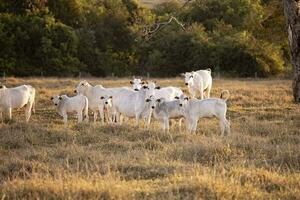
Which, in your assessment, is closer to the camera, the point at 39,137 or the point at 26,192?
the point at 26,192

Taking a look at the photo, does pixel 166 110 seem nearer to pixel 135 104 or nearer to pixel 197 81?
pixel 135 104

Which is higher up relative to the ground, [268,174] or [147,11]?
[147,11]

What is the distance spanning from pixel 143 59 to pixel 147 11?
18.7 ft

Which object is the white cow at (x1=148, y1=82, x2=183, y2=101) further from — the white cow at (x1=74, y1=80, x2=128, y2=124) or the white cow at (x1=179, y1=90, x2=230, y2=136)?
the white cow at (x1=179, y1=90, x2=230, y2=136)

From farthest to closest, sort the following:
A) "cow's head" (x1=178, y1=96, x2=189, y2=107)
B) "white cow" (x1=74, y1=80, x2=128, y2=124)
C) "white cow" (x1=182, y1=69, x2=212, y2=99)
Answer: "white cow" (x1=182, y1=69, x2=212, y2=99), "white cow" (x1=74, y1=80, x2=128, y2=124), "cow's head" (x1=178, y1=96, x2=189, y2=107)

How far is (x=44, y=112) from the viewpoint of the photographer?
864 inches

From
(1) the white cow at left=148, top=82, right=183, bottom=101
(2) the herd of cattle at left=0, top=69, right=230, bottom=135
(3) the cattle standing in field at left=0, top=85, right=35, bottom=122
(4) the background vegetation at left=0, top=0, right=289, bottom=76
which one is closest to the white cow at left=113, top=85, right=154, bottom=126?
(2) the herd of cattle at left=0, top=69, right=230, bottom=135

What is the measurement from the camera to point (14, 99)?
19969 millimetres

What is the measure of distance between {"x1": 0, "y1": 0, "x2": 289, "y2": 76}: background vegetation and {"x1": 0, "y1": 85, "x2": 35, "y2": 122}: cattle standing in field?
29.1 metres

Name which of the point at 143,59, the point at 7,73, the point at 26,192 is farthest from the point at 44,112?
the point at 143,59

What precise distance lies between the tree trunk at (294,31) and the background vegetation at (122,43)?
998 inches

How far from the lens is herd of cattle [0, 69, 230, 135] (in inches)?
639

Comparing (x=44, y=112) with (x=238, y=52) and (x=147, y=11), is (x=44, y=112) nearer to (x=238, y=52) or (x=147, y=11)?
(x=238, y=52)

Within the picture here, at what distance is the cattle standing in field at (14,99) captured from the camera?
1967 cm
